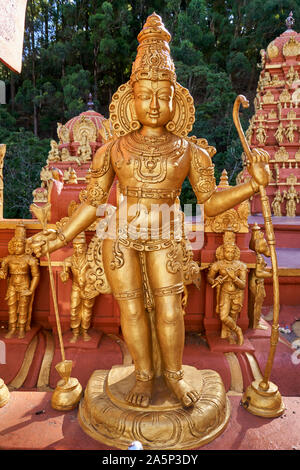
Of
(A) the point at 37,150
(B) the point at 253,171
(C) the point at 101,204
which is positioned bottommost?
(C) the point at 101,204

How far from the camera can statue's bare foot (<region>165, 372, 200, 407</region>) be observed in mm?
2116

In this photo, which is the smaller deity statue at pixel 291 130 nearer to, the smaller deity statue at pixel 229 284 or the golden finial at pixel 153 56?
the smaller deity statue at pixel 229 284

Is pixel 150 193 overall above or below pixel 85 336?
above

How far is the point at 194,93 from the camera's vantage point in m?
20.2

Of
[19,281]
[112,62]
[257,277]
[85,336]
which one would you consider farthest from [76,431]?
[112,62]

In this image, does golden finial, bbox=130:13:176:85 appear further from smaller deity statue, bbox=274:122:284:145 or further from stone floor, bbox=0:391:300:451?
smaller deity statue, bbox=274:122:284:145

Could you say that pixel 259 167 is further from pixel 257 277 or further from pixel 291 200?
pixel 291 200

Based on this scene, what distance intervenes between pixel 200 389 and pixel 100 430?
706mm

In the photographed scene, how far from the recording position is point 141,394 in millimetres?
2172

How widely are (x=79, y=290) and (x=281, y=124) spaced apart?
33.0ft

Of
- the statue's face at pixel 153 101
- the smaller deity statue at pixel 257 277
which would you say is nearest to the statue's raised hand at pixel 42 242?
the statue's face at pixel 153 101

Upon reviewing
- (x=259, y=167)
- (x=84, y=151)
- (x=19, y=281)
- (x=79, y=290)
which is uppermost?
(x=84, y=151)
